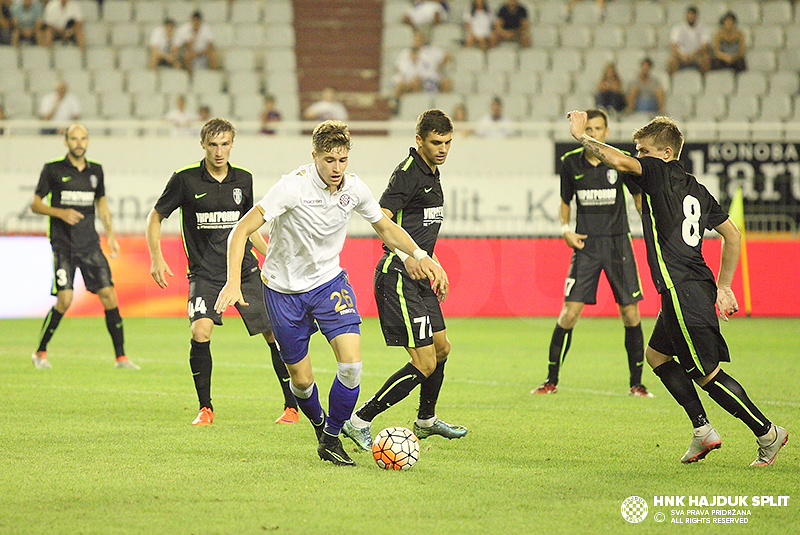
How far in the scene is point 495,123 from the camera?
54.0 ft

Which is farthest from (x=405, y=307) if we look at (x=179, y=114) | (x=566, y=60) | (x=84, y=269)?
(x=566, y=60)

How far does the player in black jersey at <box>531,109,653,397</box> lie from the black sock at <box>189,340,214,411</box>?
293 centimetres

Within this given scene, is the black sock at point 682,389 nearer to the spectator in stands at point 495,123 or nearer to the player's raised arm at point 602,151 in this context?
the player's raised arm at point 602,151

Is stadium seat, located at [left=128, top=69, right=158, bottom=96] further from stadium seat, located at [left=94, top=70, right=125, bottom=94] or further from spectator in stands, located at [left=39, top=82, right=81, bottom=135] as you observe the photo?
spectator in stands, located at [left=39, top=82, right=81, bottom=135]

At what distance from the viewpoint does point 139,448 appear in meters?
6.16

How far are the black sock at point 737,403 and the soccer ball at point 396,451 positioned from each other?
1766mm

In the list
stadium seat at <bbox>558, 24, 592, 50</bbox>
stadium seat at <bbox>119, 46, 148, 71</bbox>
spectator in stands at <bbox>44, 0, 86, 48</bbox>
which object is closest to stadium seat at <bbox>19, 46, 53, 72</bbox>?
spectator in stands at <bbox>44, 0, 86, 48</bbox>

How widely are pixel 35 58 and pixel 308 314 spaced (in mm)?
15703

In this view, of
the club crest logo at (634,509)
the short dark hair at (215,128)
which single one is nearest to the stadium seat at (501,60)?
the short dark hair at (215,128)

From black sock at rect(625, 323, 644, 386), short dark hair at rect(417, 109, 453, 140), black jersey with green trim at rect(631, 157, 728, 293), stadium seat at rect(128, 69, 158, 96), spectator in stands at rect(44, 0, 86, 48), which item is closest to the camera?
black jersey with green trim at rect(631, 157, 728, 293)

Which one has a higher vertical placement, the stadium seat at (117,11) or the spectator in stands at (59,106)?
the stadium seat at (117,11)

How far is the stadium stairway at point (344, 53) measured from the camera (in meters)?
20.4

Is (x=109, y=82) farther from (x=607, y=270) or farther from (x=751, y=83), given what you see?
(x=607, y=270)

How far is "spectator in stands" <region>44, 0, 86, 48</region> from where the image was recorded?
19953mm
